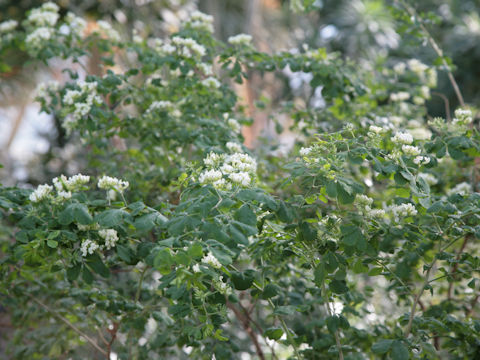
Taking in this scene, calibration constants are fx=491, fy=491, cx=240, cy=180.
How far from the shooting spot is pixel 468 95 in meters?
6.77

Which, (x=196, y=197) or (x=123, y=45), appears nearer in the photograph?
(x=196, y=197)

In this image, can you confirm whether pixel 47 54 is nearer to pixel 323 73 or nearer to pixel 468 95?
pixel 323 73

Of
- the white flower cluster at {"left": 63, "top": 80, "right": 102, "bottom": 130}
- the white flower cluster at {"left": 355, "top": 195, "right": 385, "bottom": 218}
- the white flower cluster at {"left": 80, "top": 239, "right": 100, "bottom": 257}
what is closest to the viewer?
the white flower cluster at {"left": 80, "top": 239, "right": 100, "bottom": 257}

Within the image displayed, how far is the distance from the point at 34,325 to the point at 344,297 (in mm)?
1644

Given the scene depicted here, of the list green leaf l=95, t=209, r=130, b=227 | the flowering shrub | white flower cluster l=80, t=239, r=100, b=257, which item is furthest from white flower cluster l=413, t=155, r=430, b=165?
white flower cluster l=80, t=239, r=100, b=257

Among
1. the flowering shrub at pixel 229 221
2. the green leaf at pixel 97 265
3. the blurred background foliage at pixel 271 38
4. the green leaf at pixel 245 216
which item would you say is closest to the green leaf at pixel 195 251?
the flowering shrub at pixel 229 221

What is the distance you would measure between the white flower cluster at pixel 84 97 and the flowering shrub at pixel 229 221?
10 millimetres

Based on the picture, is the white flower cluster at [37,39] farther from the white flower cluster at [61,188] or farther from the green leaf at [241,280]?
the green leaf at [241,280]

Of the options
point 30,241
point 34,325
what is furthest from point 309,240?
point 34,325

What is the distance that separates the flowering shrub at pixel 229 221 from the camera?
1429 millimetres

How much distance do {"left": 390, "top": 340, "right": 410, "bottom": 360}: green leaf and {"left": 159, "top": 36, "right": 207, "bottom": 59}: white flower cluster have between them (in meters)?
1.50

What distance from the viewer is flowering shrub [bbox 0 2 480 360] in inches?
56.2

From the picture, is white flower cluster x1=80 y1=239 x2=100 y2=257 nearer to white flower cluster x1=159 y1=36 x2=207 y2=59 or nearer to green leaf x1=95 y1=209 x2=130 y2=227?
green leaf x1=95 y1=209 x2=130 y2=227

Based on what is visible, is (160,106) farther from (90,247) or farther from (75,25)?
(90,247)
